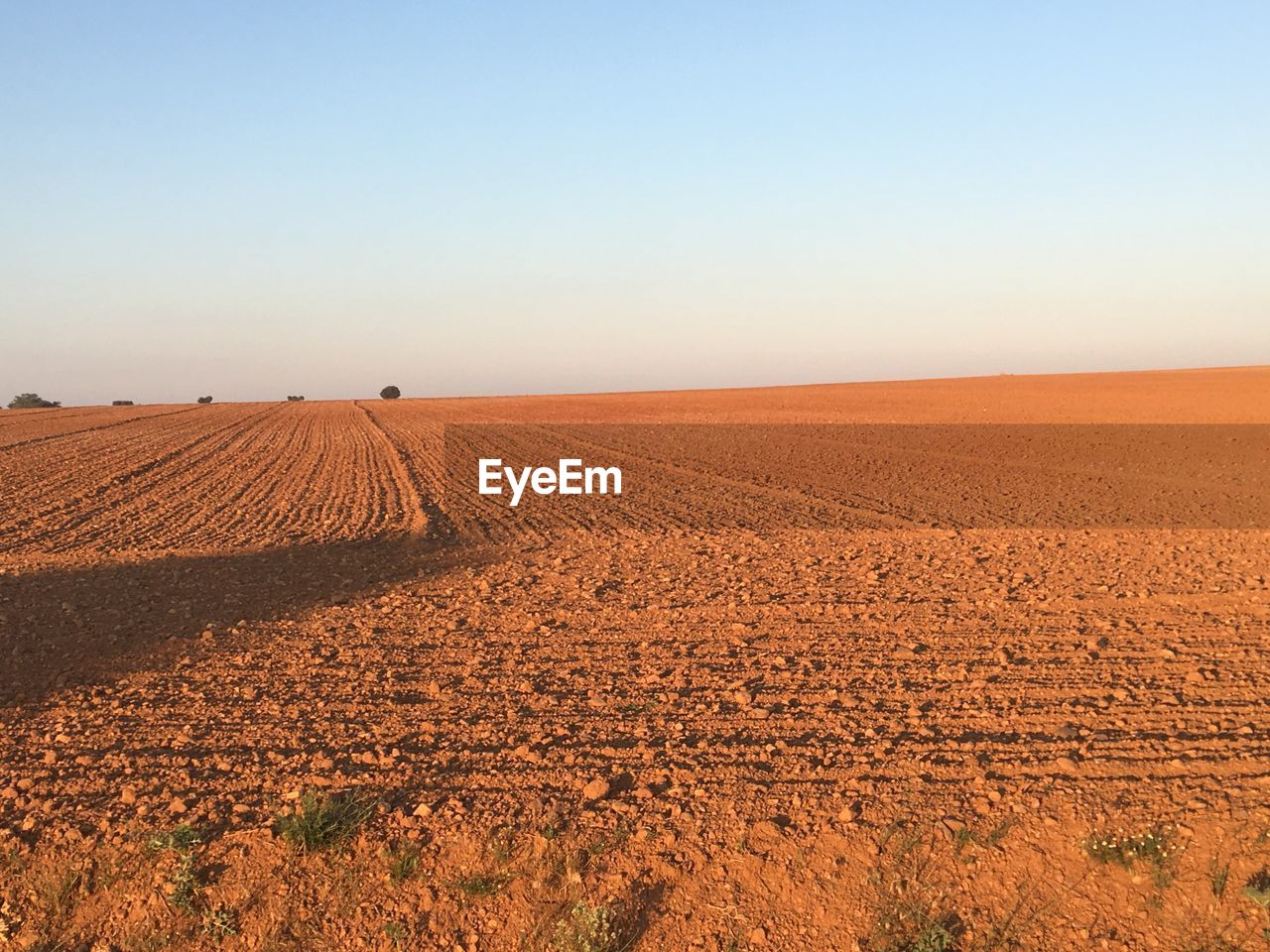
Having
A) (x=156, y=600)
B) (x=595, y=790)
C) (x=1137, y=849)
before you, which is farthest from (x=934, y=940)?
(x=156, y=600)

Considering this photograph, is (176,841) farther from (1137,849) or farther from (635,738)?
(1137,849)

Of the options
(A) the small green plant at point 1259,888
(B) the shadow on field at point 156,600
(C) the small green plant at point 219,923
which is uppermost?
(B) the shadow on field at point 156,600

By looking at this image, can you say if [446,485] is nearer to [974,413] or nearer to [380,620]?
[380,620]

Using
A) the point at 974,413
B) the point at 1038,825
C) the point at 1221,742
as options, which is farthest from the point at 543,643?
the point at 974,413

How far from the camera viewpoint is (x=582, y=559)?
11.8 metres

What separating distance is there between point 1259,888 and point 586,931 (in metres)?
2.91

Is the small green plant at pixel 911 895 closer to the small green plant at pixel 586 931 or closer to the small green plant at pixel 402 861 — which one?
the small green plant at pixel 586 931

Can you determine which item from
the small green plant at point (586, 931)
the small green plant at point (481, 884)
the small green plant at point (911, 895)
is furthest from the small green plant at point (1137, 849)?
the small green plant at point (481, 884)

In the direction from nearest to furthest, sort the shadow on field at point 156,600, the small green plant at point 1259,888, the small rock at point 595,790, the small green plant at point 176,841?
the small green plant at point 1259,888
the small green plant at point 176,841
the small rock at point 595,790
the shadow on field at point 156,600

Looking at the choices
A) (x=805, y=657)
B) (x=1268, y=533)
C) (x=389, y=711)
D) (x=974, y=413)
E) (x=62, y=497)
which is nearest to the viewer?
(x=389, y=711)

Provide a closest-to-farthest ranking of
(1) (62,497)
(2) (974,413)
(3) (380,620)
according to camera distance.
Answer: (3) (380,620)
(1) (62,497)
(2) (974,413)

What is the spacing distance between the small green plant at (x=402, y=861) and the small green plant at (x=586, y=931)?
Answer: 779 mm

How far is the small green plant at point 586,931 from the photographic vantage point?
4.07 metres

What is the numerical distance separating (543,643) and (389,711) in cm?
185
